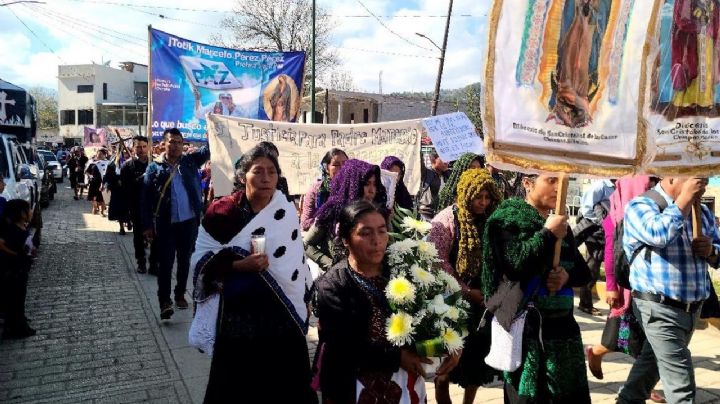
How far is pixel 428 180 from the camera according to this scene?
313 inches

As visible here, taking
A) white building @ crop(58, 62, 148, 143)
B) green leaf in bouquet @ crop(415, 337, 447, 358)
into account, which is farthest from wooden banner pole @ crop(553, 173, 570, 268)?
white building @ crop(58, 62, 148, 143)

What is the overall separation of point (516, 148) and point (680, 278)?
155 cm

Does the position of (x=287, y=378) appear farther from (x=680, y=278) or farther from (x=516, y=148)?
(x=680, y=278)

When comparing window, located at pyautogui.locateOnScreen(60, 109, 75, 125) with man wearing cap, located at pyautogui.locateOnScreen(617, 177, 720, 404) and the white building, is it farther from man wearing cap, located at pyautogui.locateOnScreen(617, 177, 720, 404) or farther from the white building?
man wearing cap, located at pyautogui.locateOnScreen(617, 177, 720, 404)

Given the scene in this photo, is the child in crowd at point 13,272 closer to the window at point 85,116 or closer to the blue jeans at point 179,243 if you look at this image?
the blue jeans at point 179,243

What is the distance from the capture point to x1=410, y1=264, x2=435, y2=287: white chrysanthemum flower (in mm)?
2631

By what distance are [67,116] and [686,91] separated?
247 feet

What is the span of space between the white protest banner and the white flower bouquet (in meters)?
5.22

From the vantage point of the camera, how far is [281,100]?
29.4ft

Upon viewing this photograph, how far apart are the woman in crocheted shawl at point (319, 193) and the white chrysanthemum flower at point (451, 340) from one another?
8.26ft

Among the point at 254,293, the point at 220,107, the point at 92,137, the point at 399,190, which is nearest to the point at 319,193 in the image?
the point at 399,190

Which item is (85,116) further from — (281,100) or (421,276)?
(421,276)

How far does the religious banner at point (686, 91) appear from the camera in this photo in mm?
2803

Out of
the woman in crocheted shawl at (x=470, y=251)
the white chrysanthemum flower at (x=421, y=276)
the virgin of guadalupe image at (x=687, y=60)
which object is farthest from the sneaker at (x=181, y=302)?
the virgin of guadalupe image at (x=687, y=60)
